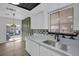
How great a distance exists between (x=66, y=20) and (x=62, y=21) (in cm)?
13

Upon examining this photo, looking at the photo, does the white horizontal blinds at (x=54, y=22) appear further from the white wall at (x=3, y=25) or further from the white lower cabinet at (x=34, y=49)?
the white wall at (x=3, y=25)

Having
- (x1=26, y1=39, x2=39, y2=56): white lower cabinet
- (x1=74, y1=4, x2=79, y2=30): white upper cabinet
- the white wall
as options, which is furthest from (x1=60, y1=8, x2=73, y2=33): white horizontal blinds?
the white wall

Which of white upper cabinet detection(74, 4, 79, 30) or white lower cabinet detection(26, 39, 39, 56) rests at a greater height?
white upper cabinet detection(74, 4, 79, 30)

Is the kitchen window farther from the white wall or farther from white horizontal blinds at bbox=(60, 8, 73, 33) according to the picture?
the white wall

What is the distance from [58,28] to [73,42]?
2.03 ft

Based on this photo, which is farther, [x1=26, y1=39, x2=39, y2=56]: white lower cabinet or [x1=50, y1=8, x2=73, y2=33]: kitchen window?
[x1=26, y1=39, x2=39, y2=56]: white lower cabinet

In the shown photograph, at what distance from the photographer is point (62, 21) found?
75.4 inches

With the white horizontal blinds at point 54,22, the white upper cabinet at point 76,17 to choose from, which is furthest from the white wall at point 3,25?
the white upper cabinet at point 76,17

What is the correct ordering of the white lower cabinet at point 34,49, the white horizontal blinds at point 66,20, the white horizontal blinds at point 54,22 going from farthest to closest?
the white horizontal blinds at point 54,22, the white lower cabinet at point 34,49, the white horizontal blinds at point 66,20

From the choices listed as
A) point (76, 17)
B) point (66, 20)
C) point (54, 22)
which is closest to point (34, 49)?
point (54, 22)

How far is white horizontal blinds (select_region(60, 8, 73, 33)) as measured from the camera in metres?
1.67

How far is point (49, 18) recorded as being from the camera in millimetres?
2361

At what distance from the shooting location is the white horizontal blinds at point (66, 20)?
1.67 metres

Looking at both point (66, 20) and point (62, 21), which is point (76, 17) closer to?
point (66, 20)
